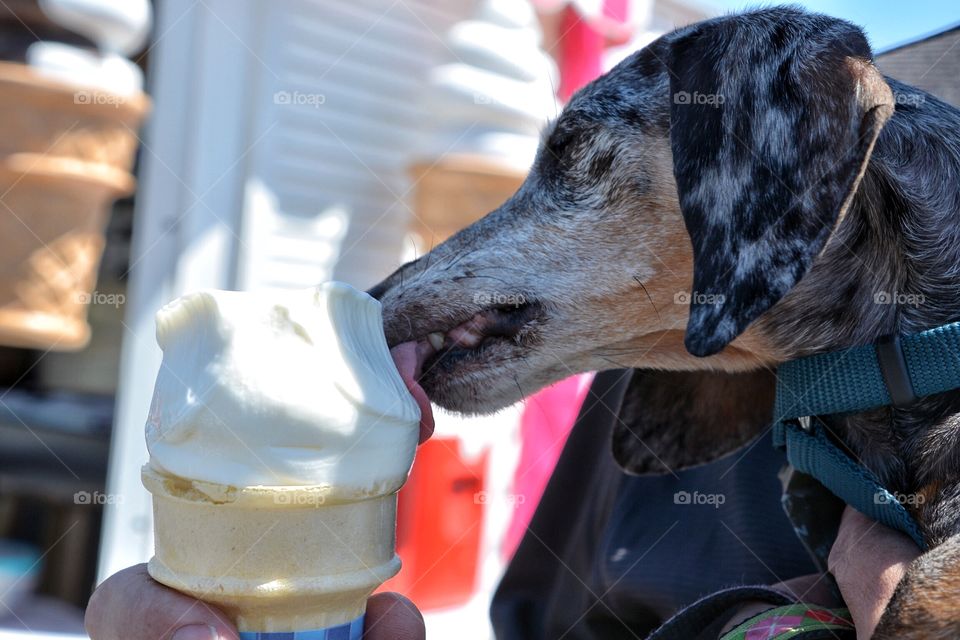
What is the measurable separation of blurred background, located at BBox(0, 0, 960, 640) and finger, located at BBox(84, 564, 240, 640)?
6.86 ft

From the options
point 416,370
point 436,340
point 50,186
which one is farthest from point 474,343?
point 50,186

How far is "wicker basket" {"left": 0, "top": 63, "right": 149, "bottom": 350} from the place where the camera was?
123 inches

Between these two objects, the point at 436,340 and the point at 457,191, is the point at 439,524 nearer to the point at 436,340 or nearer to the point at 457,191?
the point at 457,191

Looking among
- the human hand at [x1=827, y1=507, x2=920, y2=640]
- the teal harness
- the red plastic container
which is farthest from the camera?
the red plastic container

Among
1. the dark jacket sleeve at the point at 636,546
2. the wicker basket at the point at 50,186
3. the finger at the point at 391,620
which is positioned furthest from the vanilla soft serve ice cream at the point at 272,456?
the wicker basket at the point at 50,186

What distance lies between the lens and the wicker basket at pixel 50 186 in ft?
10.3

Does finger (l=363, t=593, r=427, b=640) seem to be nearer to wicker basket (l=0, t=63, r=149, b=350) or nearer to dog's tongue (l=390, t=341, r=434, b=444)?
dog's tongue (l=390, t=341, r=434, b=444)

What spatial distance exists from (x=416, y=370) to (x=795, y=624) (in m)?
0.84

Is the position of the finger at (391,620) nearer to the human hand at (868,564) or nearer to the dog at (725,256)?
the dog at (725,256)

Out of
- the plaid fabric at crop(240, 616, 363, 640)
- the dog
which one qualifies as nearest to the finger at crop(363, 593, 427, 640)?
the plaid fabric at crop(240, 616, 363, 640)

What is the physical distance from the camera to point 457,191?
3.96 meters

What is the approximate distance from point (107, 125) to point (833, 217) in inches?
104

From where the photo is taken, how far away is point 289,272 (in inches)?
163

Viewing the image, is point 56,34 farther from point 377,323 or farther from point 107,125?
point 377,323
